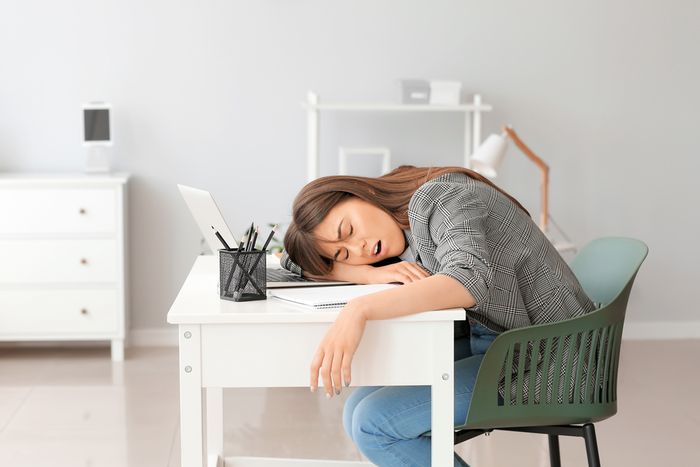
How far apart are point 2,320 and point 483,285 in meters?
2.93

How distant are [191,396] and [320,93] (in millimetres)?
2820

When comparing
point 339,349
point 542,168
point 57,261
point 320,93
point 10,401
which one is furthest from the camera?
point 320,93

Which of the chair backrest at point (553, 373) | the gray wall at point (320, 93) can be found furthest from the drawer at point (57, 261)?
the chair backrest at point (553, 373)

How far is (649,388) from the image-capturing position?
375cm

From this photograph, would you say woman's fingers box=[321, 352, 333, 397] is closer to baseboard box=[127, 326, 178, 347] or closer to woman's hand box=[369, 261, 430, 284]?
woman's hand box=[369, 261, 430, 284]

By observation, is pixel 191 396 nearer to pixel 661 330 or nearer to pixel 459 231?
pixel 459 231

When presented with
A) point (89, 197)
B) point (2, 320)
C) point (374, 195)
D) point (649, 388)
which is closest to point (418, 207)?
point (374, 195)

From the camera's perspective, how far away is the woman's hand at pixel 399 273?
1.93 m

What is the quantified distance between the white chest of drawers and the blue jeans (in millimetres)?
2395

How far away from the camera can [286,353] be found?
174 centimetres

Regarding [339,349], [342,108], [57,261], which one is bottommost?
[57,261]

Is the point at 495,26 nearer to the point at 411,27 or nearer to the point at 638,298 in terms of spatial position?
the point at 411,27

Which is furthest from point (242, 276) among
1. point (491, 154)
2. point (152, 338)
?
point (152, 338)

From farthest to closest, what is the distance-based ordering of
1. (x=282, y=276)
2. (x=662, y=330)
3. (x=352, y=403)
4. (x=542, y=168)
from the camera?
(x=662, y=330)
(x=542, y=168)
(x=352, y=403)
(x=282, y=276)
